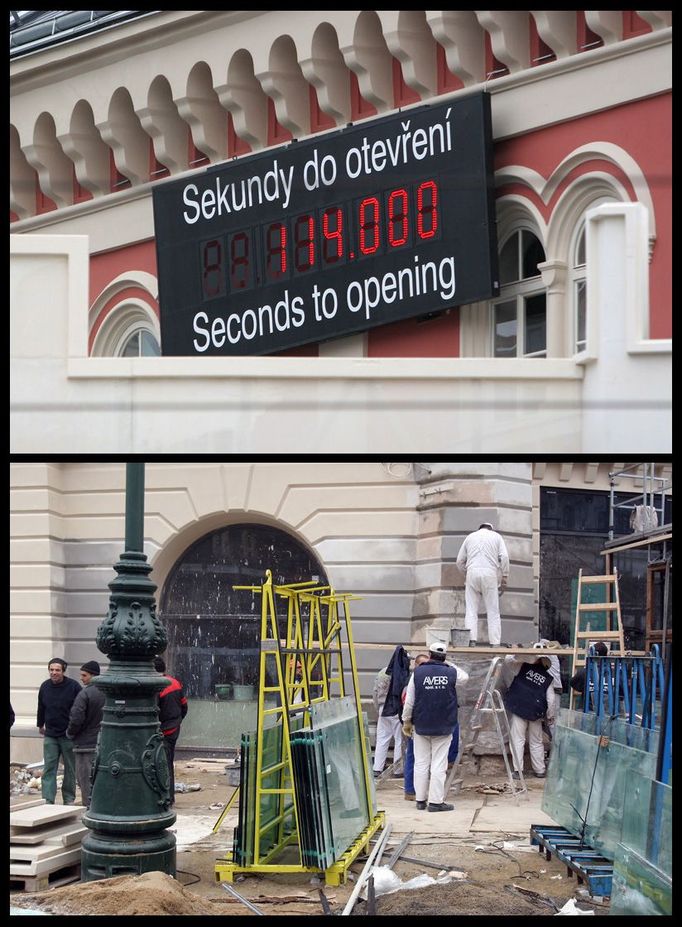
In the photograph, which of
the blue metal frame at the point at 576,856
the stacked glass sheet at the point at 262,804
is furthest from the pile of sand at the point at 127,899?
the blue metal frame at the point at 576,856

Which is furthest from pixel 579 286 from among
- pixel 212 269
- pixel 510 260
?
pixel 212 269

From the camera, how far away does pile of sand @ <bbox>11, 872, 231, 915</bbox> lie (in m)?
9.06

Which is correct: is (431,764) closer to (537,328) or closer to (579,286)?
(537,328)

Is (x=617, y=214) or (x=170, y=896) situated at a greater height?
(x=617, y=214)

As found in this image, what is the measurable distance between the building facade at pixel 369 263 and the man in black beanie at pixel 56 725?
12.5 feet

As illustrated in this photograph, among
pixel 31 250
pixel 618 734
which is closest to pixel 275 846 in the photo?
pixel 618 734

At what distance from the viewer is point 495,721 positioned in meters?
→ 15.5

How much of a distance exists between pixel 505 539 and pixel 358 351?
4.85 meters

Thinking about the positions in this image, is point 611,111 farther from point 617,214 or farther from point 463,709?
point 463,709

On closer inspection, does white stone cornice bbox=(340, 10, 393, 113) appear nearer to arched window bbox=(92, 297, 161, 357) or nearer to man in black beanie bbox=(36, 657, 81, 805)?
arched window bbox=(92, 297, 161, 357)

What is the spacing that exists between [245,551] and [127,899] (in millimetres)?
10860

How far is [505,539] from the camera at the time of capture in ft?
59.1

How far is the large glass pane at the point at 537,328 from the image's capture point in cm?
1384

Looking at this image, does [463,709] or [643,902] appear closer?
[643,902]
